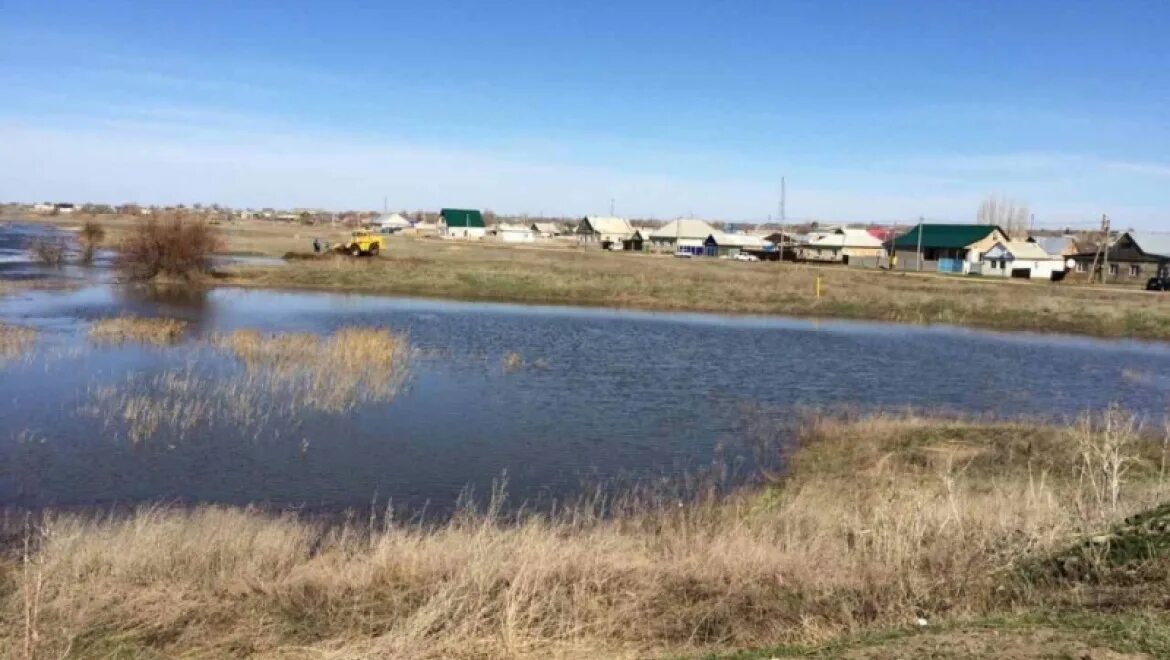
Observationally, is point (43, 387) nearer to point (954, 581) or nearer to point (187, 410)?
point (187, 410)

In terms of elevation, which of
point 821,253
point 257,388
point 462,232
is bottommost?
point 257,388

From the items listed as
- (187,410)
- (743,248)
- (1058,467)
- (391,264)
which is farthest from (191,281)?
(743,248)

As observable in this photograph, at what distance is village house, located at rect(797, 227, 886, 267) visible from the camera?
4040 inches

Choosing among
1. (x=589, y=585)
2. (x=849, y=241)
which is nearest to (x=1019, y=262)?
(x=849, y=241)

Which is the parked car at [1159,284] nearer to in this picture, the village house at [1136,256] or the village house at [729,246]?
the village house at [1136,256]

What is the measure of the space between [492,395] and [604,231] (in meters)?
108

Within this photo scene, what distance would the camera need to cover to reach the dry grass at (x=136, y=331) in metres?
27.6

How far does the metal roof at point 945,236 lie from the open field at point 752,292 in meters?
22.8

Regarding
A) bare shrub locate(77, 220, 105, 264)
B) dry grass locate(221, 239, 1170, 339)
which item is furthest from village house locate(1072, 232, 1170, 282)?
bare shrub locate(77, 220, 105, 264)

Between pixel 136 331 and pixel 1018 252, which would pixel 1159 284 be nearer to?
pixel 1018 252

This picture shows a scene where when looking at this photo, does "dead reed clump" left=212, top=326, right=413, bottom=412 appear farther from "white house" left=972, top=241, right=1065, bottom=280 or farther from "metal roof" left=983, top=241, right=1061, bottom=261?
"metal roof" left=983, top=241, right=1061, bottom=261

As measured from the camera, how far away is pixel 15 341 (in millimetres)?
25453

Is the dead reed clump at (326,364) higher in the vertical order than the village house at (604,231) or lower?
lower

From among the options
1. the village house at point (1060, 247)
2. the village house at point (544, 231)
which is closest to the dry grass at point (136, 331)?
the village house at point (1060, 247)
